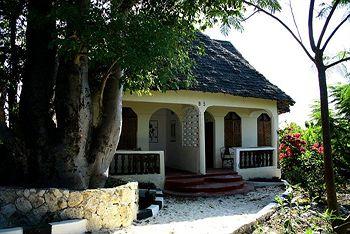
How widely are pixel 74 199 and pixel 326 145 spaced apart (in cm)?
489

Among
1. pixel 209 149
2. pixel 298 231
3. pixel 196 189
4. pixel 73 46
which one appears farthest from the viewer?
pixel 209 149

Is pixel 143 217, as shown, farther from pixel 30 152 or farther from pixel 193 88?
pixel 193 88

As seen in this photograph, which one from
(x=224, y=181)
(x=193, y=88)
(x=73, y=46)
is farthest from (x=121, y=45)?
(x=224, y=181)

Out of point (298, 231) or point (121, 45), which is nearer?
point (121, 45)

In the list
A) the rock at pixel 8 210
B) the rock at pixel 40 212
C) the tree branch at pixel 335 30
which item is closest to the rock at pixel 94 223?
the rock at pixel 40 212

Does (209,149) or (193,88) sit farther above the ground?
(193,88)

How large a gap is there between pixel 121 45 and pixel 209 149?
33.8ft

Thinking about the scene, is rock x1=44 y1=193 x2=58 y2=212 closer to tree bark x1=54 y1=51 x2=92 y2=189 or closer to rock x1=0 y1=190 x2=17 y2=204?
rock x1=0 y1=190 x2=17 y2=204

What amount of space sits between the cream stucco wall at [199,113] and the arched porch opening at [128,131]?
0.17 meters

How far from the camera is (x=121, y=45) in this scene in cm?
593

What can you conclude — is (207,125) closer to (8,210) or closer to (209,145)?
(209,145)

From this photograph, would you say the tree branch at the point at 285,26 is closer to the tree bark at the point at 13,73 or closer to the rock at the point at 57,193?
the tree bark at the point at 13,73

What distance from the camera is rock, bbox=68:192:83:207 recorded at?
637 centimetres

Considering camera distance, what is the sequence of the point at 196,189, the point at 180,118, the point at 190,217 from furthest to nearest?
the point at 180,118, the point at 196,189, the point at 190,217
